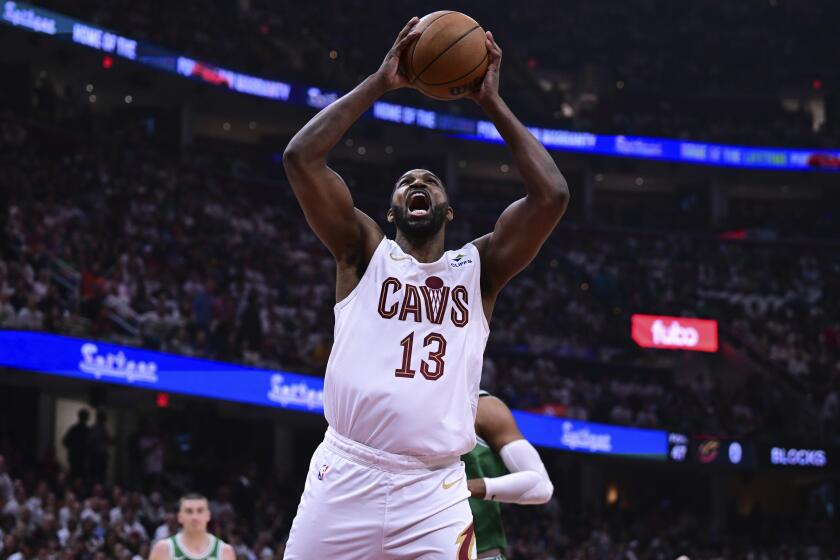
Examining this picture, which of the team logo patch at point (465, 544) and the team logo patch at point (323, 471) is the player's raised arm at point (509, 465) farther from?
the team logo patch at point (323, 471)

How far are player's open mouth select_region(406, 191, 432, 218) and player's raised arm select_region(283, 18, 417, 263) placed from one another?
17 cm

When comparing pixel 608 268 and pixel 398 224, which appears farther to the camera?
pixel 608 268

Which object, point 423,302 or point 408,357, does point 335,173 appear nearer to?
point 423,302

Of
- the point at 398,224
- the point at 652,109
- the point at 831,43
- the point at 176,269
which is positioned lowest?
the point at 398,224

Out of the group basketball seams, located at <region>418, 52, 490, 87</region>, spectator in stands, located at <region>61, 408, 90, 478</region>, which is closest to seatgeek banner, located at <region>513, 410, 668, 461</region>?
spectator in stands, located at <region>61, 408, 90, 478</region>

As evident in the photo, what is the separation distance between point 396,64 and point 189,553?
4264 mm

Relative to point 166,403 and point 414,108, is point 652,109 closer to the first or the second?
point 414,108

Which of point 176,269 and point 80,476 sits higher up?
point 176,269

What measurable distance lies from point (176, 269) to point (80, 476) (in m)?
4.18

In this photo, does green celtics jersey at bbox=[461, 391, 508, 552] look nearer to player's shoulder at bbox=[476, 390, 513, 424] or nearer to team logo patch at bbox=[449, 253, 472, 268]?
player's shoulder at bbox=[476, 390, 513, 424]

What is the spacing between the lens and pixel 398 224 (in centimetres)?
408

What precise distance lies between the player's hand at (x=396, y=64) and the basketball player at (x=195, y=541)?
4.05 m

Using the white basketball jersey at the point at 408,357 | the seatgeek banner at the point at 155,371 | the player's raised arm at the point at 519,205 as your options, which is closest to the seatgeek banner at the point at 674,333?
the seatgeek banner at the point at 155,371

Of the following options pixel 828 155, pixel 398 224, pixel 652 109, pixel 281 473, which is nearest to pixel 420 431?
pixel 398 224
